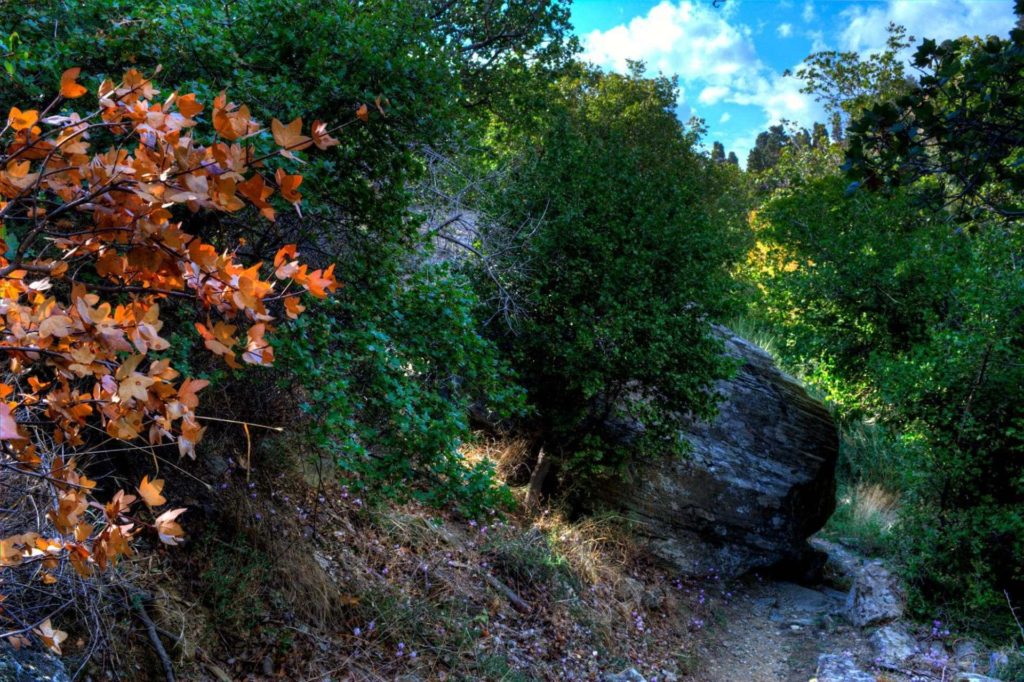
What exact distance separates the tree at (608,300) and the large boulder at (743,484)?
54cm

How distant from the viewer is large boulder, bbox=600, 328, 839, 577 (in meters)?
8.58

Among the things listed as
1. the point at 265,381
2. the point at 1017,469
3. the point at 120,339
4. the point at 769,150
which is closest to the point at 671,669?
the point at 1017,469

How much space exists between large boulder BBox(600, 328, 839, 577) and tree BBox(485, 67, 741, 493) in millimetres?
545

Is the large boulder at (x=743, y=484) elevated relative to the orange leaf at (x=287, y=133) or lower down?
lower down

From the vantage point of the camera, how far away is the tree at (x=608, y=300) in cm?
753

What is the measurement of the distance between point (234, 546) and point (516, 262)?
14.9ft

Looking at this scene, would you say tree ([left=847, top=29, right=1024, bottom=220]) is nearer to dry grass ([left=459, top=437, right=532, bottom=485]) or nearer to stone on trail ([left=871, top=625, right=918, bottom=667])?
stone on trail ([left=871, top=625, right=918, bottom=667])

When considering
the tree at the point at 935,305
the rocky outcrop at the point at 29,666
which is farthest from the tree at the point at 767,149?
the rocky outcrop at the point at 29,666

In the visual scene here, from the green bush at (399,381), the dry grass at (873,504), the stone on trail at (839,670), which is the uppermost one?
the green bush at (399,381)

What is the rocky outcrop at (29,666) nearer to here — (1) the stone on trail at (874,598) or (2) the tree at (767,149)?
(1) the stone on trail at (874,598)

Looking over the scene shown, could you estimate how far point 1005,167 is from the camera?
3.64 meters

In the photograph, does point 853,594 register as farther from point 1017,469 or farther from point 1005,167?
point 1005,167

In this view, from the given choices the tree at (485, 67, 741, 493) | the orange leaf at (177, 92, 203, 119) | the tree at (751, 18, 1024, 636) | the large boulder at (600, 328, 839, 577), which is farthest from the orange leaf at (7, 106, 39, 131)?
the large boulder at (600, 328, 839, 577)

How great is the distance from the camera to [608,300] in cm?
748
